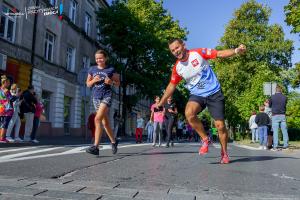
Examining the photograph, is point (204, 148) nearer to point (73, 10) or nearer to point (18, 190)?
point (18, 190)

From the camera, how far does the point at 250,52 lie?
45.2 m

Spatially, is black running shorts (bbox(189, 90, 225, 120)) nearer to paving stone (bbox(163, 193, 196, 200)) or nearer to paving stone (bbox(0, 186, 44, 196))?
paving stone (bbox(163, 193, 196, 200))

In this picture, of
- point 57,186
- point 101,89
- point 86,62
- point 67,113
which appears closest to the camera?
point 57,186

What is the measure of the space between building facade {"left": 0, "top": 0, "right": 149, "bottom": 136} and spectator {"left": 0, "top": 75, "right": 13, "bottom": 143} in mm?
4590

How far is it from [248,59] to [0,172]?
144ft

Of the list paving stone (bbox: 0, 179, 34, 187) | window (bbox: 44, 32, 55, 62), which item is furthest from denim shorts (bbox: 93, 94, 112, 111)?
window (bbox: 44, 32, 55, 62)

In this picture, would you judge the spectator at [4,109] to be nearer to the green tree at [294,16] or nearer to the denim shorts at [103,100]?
the denim shorts at [103,100]

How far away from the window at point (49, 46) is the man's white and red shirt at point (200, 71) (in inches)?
796

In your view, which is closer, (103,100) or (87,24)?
(103,100)

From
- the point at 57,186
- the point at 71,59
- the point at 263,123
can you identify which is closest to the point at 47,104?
the point at 71,59

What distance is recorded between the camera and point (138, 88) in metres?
34.0

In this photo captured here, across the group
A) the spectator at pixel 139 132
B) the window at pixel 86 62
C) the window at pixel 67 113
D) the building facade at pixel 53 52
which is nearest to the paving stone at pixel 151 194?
the building facade at pixel 53 52

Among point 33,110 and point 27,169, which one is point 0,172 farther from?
point 33,110

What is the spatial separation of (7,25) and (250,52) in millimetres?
31179
